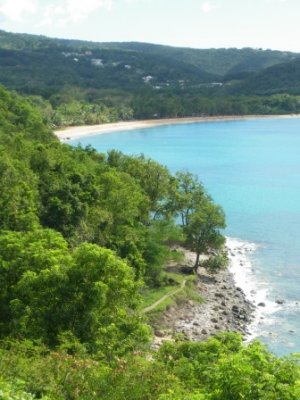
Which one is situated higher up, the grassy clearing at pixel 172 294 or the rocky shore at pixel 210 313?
the grassy clearing at pixel 172 294

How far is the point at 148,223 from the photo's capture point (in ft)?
147

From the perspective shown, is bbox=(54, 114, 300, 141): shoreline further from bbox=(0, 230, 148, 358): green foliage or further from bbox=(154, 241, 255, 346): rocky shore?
bbox=(0, 230, 148, 358): green foliage

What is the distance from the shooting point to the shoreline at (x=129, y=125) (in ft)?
410

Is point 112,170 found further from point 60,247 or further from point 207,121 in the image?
point 207,121

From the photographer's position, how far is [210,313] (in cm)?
3659

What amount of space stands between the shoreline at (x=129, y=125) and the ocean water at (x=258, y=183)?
144 inches

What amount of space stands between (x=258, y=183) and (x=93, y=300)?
2509 inches

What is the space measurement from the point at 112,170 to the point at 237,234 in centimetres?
1633

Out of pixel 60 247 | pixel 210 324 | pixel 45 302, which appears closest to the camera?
pixel 45 302

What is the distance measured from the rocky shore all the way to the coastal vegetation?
133 centimetres

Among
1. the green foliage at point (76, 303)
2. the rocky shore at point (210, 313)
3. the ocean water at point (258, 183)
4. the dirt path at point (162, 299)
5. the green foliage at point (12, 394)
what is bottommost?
the rocky shore at point (210, 313)

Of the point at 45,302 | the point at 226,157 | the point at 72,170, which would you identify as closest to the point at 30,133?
the point at 72,170

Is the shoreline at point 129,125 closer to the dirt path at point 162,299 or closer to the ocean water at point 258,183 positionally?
the ocean water at point 258,183

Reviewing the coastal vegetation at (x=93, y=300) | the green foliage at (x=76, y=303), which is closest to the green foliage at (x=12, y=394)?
the coastal vegetation at (x=93, y=300)
